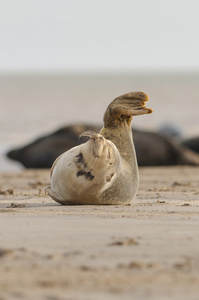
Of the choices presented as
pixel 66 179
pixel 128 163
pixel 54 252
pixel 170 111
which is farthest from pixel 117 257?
pixel 170 111

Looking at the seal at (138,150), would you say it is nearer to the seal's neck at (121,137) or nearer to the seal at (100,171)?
the seal's neck at (121,137)

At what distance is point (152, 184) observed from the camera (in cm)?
986

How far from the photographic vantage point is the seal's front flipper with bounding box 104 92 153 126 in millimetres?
6840

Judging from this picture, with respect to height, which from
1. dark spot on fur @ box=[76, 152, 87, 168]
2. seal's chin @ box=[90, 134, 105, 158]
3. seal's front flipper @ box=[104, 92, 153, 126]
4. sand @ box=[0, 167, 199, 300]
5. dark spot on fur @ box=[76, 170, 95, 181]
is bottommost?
sand @ box=[0, 167, 199, 300]

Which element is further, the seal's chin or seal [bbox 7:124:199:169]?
seal [bbox 7:124:199:169]

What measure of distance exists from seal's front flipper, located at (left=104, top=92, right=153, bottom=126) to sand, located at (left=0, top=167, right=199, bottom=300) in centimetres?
73

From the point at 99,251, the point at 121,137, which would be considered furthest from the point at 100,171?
the point at 99,251

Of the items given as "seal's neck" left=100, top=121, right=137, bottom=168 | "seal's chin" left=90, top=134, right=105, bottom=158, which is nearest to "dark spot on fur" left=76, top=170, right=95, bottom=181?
"seal's chin" left=90, top=134, right=105, bottom=158

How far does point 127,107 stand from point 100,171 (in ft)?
2.44

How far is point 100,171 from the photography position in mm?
6383

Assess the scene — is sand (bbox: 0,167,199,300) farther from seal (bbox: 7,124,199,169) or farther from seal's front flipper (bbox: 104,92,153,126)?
seal (bbox: 7,124,199,169)

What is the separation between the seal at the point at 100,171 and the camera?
6.38 metres

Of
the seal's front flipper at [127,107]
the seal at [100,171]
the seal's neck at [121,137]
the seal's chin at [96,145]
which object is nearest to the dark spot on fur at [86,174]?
the seal at [100,171]

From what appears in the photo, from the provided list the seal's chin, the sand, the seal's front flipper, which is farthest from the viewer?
the seal's front flipper
